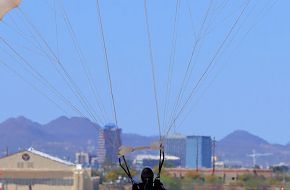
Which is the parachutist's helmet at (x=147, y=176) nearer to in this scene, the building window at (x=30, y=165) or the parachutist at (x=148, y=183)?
the parachutist at (x=148, y=183)

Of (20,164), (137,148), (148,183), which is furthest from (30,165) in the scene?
(148,183)

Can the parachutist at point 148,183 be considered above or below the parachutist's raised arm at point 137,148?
below

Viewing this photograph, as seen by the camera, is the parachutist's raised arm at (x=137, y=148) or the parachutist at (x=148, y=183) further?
the parachutist's raised arm at (x=137, y=148)

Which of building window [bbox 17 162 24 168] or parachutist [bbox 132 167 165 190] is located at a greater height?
building window [bbox 17 162 24 168]

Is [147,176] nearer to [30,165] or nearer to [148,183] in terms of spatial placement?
[148,183]

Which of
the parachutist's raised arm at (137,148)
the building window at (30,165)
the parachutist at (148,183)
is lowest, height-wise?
the parachutist at (148,183)

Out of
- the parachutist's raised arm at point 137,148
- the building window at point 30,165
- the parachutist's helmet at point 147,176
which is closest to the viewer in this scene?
the parachutist's helmet at point 147,176

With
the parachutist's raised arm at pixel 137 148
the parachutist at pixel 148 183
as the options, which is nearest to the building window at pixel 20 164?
the parachutist's raised arm at pixel 137 148

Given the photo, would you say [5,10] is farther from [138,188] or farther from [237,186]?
[237,186]

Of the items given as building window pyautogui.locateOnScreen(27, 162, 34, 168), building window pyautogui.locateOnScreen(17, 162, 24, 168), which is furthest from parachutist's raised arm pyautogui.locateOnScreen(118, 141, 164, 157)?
building window pyautogui.locateOnScreen(17, 162, 24, 168)

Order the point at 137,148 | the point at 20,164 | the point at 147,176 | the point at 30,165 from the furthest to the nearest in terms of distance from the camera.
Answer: the point at 20,164
the point at 30,165
the point at 137,148
the point at 147,176

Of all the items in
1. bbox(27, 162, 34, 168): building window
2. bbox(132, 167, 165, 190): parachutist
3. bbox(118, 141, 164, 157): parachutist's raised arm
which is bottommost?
bbox(132, 167, 165, 190): parachutist

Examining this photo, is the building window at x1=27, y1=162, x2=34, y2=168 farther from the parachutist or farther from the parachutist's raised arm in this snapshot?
the parachutist

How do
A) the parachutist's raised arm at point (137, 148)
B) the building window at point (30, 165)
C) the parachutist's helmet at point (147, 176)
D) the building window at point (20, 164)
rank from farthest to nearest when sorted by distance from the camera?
the building window at point (20, 164) → the building window at point (30, 165) → the parachutist's raised arm at point (137, 148) → the parachutist's helmet at point (147, 176)
